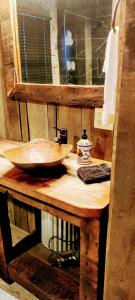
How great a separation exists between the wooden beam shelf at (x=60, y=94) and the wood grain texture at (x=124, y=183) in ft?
2.24

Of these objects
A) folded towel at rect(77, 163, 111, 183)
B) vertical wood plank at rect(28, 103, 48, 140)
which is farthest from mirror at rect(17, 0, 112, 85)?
folded towel at rect(77, 163, 111, 183)

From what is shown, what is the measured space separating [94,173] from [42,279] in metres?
0.89

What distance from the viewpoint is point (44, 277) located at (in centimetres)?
169

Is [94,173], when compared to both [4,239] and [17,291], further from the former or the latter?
[17,291]

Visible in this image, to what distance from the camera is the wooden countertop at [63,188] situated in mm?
1082

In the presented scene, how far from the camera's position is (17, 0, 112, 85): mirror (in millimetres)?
1463

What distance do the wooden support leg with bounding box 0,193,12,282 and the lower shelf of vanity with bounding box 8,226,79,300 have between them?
5 cm

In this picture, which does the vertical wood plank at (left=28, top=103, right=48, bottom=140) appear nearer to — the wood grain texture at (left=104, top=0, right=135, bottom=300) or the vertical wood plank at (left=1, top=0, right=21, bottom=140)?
the vertical wood plank at (left=1, top=0, right=21, bottom=140)

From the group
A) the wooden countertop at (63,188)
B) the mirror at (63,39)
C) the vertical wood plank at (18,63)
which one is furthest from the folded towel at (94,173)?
the vertical wood plank at (18,63)

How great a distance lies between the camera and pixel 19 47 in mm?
1805

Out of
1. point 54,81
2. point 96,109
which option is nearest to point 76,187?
point 96,109

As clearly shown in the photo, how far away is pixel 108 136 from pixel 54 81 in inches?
21.4

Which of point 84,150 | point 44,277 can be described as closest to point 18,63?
point 84,150

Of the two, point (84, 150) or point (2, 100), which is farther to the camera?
point (2, 100)
